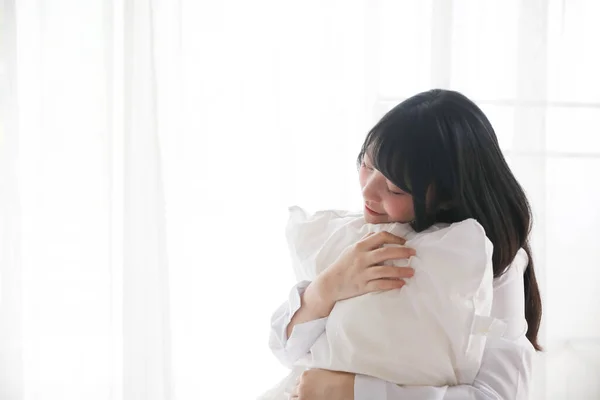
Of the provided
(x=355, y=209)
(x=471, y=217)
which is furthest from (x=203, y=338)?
(x=471, y=217)

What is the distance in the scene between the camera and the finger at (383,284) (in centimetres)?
104

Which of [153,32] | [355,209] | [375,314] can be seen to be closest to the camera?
[375,314]

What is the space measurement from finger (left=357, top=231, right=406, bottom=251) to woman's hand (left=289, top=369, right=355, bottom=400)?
0.68ft

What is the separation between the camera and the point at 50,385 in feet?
5.99

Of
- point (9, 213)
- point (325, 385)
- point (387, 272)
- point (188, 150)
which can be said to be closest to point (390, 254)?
point (387, 272)

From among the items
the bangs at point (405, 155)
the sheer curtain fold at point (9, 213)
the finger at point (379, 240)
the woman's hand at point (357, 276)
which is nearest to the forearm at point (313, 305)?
the woman's hand at point (357, 276)

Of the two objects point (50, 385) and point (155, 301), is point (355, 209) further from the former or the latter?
point (50, 385)

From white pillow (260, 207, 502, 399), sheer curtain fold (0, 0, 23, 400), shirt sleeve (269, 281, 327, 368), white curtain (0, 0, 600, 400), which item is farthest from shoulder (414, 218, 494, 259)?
sheer curtain fold (0, 0, 23, 400)

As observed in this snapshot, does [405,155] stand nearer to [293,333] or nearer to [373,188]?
[373,188]

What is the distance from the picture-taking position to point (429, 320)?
3.31 feet

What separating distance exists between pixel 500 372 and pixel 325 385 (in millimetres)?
282

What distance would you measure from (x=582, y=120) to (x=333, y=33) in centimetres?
78

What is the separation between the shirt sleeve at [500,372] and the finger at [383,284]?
5.6 inches

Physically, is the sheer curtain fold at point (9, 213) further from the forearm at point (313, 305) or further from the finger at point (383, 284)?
the finger at point (383, 284)
